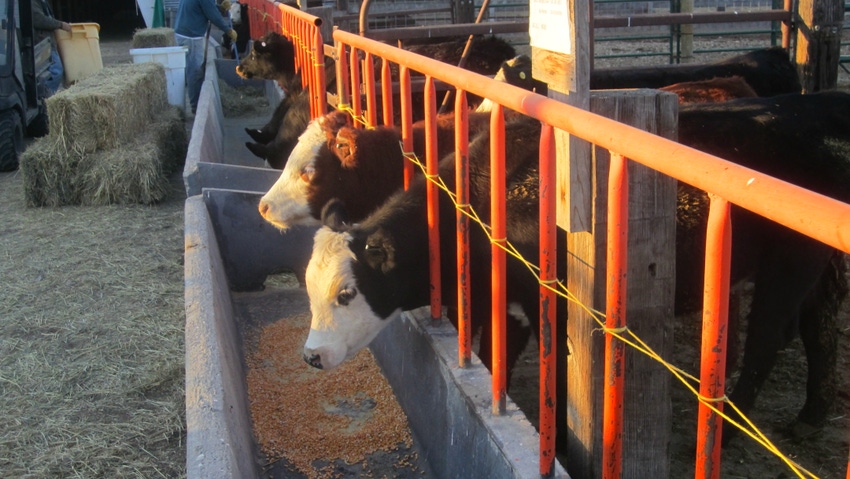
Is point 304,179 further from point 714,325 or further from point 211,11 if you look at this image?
point 211,11

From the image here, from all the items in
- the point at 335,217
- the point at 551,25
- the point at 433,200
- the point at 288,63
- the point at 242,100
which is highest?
the point at 551,25

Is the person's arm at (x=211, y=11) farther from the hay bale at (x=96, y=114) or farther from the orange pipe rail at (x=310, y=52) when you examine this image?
the orange pipe rail at (x=310, y=52)

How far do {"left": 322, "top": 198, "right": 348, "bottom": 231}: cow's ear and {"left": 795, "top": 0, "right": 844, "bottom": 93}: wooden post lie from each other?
3691 mm

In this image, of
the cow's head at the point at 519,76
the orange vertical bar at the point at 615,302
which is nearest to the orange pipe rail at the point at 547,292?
the orange vertical bar at the point at 615,302

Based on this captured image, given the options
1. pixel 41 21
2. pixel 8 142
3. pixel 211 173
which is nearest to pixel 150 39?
pixel 41 21

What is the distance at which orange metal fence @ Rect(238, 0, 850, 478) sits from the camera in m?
1.47

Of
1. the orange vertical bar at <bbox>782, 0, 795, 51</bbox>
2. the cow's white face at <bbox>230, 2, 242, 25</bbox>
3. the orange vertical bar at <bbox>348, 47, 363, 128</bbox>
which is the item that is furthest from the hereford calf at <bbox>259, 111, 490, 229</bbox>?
the cow's white face at <bbox>230, 2, 242, 25</bbox>

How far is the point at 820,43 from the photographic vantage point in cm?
582

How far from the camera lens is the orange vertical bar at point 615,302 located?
2057 millimetres

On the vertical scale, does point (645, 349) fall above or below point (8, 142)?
above

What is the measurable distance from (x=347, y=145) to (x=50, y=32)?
11.4 meters

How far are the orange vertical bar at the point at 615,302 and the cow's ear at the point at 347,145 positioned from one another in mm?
2688

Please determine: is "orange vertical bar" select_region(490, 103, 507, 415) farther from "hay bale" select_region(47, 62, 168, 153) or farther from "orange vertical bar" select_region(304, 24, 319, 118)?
"hay bale" select_region(47, 62, 168, 153)

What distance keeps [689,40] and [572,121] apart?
12824mm
